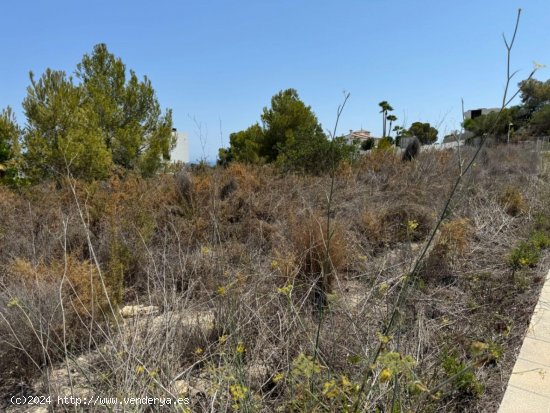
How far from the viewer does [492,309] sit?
293 cm

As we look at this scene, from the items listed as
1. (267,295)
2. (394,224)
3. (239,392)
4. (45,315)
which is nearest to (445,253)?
(394,224)

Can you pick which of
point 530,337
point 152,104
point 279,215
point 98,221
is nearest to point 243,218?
point 279,215

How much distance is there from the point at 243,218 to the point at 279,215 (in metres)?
0.50

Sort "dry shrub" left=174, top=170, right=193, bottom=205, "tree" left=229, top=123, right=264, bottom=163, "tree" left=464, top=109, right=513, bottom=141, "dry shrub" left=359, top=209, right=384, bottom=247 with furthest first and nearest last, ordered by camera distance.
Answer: "tree" left=229, top=123, right=264, bottom=163, "dry shrub" left=174, top=170, right=193, bottom=205, "dry shrub" left=359, top=209, right=384, bottom=247, "tree" left=464, top=109, right=513, bottom=141

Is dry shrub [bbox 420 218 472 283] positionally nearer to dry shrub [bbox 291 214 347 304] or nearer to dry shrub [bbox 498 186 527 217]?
dry shrub [bbox 291 214 347 304]

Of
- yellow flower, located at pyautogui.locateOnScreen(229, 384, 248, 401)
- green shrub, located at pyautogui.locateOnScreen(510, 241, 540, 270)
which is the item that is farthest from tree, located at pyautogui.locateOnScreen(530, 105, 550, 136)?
yellow flower, located at pyautogui.locateOnScreen(229, 384, 248, 401)

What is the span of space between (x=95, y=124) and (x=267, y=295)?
896cm

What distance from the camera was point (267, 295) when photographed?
259 cm

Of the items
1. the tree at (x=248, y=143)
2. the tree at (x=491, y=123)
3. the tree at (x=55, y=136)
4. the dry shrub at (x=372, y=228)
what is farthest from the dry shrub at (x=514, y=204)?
the tree at (x=248, y=143)

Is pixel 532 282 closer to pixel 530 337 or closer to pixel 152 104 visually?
pixel 530 337

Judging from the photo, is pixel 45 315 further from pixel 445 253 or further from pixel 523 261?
pixel 523 261

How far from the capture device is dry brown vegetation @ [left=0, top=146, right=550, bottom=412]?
1731 mm

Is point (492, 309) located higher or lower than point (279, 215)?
lower

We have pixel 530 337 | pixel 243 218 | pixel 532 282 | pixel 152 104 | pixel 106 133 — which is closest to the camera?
pixel 530 337
